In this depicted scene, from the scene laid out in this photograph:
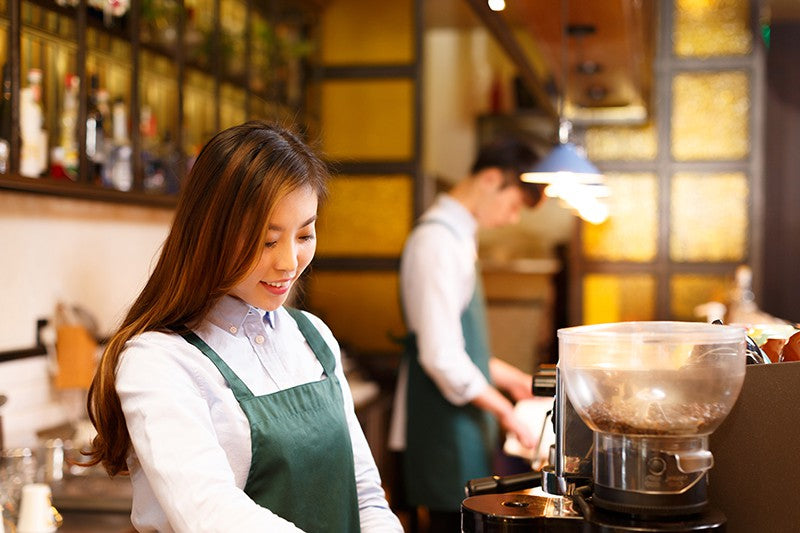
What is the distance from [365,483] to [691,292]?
14.3 feet

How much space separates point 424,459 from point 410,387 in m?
0.27

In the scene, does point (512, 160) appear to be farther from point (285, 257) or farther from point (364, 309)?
point (285, 257)

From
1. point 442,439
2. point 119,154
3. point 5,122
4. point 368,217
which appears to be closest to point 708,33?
point 368,217

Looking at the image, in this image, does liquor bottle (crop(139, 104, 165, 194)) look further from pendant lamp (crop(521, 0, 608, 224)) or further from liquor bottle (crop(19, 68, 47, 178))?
pendant lamp (crop(521, 0, 608, 224))

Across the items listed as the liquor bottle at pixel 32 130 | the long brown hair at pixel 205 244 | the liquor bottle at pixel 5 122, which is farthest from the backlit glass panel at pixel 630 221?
the long brown hair at pixel 205 244

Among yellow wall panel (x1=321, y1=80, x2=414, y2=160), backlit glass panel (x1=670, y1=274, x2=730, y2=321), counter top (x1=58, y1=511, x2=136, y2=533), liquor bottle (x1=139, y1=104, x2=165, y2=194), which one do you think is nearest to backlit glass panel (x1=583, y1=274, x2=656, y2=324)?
backlit glass panel (x1=670, y1=274, x2=730, y2=321)

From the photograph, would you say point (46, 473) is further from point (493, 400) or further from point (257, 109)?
point (257, 109)

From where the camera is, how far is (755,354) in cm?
139

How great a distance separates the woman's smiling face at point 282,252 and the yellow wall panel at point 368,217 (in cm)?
368

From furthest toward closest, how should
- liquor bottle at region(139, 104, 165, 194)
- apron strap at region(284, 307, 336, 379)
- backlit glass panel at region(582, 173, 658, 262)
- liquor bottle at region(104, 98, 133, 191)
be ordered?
backlit glass panel at region(582, 173, 658, 262), liquor bottle at region(139, 104, 165, 194), liquor bottle at region(104, 98, 133, 191), apron strap at region(284, 307, 336, 379)

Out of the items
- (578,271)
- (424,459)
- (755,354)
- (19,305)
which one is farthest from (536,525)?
(578,271)

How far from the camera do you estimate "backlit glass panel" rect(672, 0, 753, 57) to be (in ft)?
18.3

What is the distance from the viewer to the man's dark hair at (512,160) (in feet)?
11.9

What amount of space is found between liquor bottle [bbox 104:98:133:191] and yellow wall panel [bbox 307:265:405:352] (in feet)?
6.80
